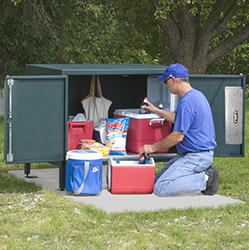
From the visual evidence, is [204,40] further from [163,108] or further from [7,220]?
[7,220]

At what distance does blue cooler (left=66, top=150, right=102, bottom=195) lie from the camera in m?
7.88

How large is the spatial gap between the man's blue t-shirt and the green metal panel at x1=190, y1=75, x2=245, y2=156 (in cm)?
62

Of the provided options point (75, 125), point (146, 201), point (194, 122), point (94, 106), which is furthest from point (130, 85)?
A: point (146, 201)

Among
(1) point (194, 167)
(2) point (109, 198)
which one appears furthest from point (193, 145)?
(2) point (109, 198)

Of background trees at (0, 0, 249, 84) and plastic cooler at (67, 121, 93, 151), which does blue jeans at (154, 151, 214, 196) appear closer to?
plastic cooler at (67, 121, 93, 151)

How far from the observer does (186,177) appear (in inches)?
312

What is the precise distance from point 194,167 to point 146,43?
1734 centimetres

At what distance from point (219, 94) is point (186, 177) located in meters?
1.29

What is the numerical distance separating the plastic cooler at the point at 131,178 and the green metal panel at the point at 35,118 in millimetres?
605

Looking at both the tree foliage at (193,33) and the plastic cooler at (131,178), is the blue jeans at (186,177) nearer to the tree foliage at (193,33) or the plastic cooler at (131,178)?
the plastic cooler at (131,178)

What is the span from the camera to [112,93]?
973 cm

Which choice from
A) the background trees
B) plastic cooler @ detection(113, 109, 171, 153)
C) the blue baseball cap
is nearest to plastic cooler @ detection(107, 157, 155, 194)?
plastic cooler @ detection(113, 109, 171, 153)

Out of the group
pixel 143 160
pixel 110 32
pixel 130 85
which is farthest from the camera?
pixel 110 32

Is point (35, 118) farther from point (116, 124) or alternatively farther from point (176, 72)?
point (176, 72)
